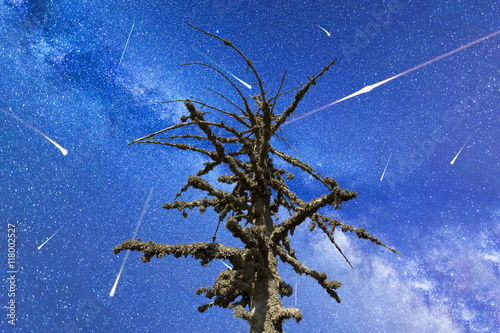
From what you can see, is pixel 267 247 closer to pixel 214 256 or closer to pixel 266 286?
pixel 266 286

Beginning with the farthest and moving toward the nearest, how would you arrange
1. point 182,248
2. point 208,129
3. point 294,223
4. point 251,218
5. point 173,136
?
point 251,218 < point 173,136 < point 294,223 < point 208,129 < point 182,248

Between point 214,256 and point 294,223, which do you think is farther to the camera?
point 294,223

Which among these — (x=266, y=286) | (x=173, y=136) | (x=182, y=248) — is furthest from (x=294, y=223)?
(x=173, y=136)

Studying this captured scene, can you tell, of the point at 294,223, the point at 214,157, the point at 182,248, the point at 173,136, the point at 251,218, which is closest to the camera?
the point at 182,248

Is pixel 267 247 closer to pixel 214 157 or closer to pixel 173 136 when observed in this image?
pixel 214 157

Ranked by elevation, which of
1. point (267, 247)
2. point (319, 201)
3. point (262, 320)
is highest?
point (319, 201)

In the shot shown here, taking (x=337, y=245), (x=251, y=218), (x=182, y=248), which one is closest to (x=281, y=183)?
(x=251, y=218)

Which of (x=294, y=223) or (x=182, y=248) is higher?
(x=294, y=223)

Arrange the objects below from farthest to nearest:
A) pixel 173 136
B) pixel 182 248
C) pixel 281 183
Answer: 1. pixel 281 183
2. pixel 173 136
3. pixel 182 248

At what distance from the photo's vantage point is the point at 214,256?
4.86 metres

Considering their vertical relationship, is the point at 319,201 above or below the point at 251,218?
below

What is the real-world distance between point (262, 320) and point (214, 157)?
12.2 feet

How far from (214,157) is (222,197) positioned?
159cm

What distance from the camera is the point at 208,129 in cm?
529
